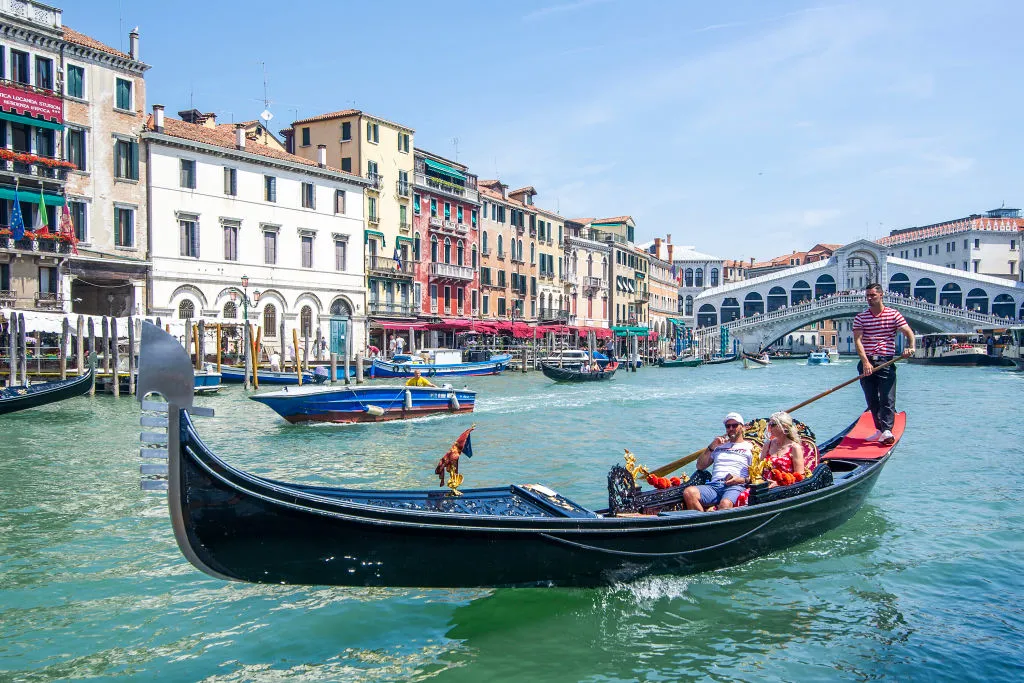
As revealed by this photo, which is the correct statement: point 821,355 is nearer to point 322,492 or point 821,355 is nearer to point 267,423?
point 267,423

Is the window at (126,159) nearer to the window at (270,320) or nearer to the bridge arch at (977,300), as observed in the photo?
the window at (270,320)

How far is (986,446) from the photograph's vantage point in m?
10.8

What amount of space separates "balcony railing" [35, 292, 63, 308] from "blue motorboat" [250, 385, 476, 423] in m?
8.59

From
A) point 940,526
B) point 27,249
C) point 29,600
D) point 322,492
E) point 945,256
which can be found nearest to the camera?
point 322,492

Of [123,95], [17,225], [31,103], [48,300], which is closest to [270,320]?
[48,300]

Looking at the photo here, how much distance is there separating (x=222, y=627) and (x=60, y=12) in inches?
772

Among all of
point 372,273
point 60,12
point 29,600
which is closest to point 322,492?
point 29,600

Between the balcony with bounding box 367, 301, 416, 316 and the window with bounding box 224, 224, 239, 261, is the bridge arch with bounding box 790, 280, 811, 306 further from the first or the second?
the window with bounding box 224, 224, 239, 261

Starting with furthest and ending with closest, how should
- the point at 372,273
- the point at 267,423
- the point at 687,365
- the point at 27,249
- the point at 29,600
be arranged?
the point at 687,365 → the point at 372,273 → the point at 27,249 → the point at 267,423 → the point at 29,600

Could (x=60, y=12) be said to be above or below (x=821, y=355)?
above

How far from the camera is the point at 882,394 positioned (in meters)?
6.83

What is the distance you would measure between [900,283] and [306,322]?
41231mm

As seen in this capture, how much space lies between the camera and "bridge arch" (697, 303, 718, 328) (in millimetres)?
56469

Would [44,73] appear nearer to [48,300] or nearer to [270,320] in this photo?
[48,300]
